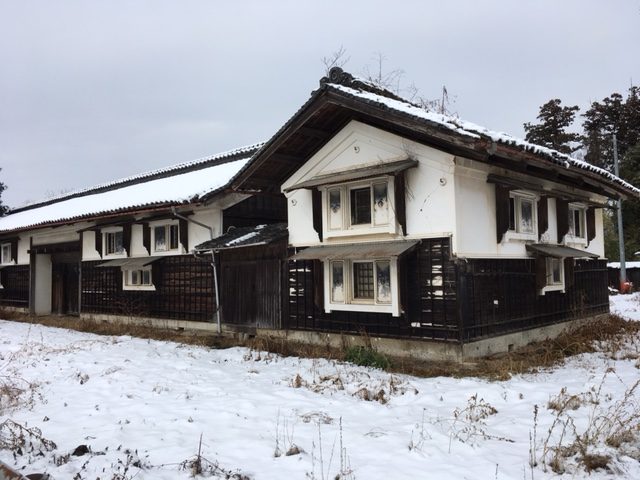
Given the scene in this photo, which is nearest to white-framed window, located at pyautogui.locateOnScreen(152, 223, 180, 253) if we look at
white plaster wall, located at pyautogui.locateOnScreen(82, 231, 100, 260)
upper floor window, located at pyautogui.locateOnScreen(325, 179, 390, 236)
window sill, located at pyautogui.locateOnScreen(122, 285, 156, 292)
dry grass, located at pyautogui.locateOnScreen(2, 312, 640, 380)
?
window sill, located at pyautogui.locateOnScreen(122, 285, 156, 292)

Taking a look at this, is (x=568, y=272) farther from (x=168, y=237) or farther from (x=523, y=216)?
(x=168, y=237)

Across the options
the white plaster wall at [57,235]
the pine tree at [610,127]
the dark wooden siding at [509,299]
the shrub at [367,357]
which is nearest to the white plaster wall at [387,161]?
the dark wooden siding at [509,299]

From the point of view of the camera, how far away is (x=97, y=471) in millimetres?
4590

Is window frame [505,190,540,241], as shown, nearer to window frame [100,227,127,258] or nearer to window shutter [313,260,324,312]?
window shutter [313,260,324,312]

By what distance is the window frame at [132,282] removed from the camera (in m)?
15.7

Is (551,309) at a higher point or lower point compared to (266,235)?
lower

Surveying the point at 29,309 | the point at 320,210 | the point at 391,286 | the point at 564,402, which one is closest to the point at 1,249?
the point at 29,309

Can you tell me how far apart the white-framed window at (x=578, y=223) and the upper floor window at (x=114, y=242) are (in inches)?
568

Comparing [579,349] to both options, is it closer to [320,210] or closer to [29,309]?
[320,210]

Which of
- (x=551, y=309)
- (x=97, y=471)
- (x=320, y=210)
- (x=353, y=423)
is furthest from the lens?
(x=551, y=309)

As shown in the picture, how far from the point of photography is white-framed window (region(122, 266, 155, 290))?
15.8 metres

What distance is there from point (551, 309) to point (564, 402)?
625 cm

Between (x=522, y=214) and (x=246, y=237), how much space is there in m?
6.81

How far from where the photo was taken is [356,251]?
989 cm
